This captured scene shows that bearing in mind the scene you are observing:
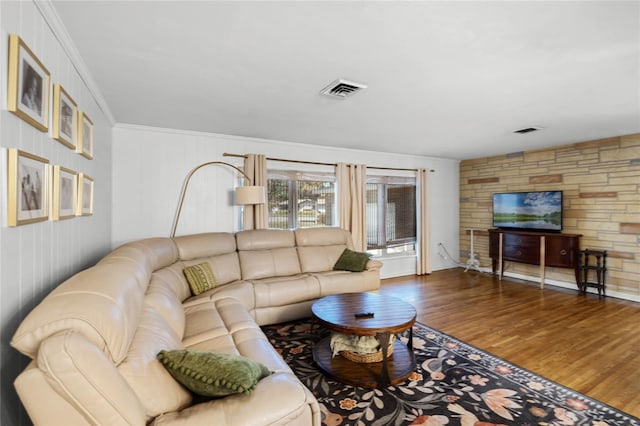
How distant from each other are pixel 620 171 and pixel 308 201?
4778 mm

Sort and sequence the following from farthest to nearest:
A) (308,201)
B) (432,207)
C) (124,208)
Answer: (432,207) < (308,201) < (124,208)

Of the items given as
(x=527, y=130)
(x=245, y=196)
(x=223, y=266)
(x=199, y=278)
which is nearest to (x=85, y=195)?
(x=199, y=278)

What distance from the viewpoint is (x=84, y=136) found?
7.48 ft

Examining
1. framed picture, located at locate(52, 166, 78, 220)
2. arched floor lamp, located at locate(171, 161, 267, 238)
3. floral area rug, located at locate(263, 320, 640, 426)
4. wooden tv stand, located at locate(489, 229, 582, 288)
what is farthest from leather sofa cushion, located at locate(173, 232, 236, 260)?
wooden tv stand, located at locate(489, 229, 582, 288)

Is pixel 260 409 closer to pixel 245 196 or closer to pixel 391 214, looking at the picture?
pixel 245 196

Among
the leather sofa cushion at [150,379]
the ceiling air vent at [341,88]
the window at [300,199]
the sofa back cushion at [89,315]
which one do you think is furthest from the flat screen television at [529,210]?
the sofa back cushion at [89,315]

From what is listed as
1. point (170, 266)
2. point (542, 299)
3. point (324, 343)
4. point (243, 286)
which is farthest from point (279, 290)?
point (542, 299)

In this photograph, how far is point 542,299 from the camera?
437cm

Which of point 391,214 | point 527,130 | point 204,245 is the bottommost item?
point 204,245

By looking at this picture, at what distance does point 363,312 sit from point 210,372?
1597 millimetres

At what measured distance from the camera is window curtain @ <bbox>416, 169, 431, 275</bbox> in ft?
19.8

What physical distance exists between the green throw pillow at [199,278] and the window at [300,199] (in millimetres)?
1616

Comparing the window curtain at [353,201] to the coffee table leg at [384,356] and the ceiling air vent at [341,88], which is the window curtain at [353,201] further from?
the coffee table leg at [384,356]

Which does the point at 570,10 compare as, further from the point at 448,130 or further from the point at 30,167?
the point at 30,167
